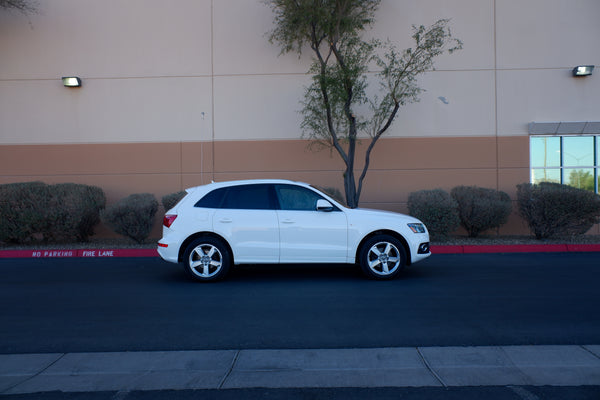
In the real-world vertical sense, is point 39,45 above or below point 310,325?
above

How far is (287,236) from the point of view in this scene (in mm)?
8008

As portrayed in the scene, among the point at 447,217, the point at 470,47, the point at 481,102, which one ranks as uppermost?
the point at 470,47

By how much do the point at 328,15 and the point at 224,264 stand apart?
7.66 metres

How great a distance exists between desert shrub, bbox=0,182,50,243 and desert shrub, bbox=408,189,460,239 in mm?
9539

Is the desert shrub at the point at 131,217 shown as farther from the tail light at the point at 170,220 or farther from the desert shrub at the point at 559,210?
the desert shrub at the point at 559,210

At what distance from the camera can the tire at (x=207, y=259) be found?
8.08m

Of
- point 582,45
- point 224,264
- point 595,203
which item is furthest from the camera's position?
point 582,45

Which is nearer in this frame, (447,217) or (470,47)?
(447,217)

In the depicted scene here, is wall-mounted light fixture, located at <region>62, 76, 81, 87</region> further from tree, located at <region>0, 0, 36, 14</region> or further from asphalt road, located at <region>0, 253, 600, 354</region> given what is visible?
asphalt road, located at <region>0, 253, 600, 354</region>

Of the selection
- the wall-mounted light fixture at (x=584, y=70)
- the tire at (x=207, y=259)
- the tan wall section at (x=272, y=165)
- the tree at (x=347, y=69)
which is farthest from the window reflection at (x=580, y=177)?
the tire at (x=207, y=259)

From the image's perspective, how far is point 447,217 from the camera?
12.0 metres

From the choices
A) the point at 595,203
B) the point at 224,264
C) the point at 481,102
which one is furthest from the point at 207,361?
the point at 481,102

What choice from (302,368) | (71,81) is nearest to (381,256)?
(302,368)

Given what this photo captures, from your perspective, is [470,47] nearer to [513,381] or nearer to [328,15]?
[328,15]
